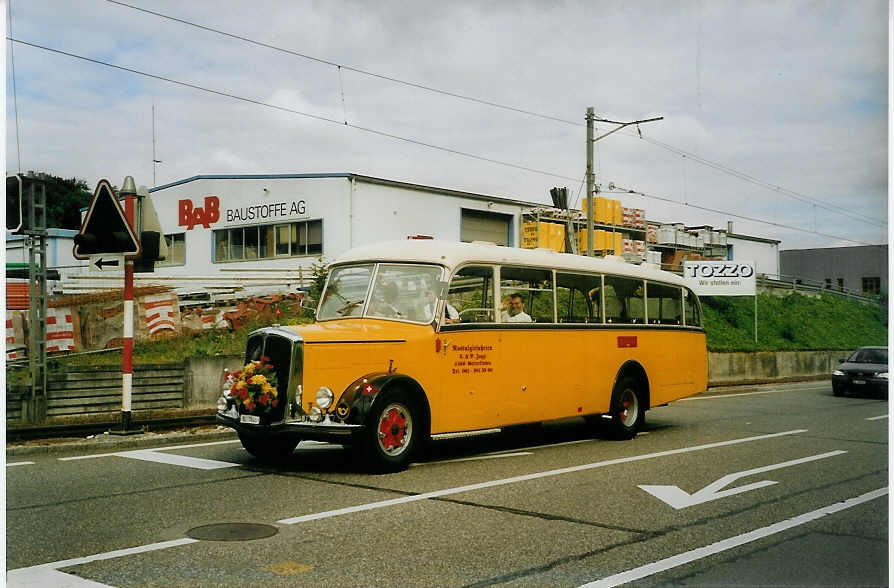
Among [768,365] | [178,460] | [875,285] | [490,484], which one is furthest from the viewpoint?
[768,365]

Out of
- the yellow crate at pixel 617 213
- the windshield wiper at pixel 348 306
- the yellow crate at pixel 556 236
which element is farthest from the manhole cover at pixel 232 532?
the yellow crate at pixel 617 213

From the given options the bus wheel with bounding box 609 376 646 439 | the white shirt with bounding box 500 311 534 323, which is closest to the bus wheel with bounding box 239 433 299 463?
the white shirt with bounding box 500 311 534 323

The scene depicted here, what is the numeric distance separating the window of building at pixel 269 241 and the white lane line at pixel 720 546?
2842 centimetres

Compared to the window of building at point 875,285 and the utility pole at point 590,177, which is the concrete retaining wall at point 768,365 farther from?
the window of building at point 875,285

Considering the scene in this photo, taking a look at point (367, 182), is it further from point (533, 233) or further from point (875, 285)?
point (875, 285)

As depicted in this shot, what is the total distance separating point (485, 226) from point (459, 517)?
1352 inches

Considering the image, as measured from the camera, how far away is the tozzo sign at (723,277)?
136 ft

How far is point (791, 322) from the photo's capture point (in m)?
49.7

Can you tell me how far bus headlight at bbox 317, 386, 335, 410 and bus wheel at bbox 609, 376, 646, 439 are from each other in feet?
18.3

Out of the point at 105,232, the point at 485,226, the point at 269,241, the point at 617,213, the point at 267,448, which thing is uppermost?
the point at 617,213

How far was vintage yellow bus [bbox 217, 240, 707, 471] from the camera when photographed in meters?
9.90

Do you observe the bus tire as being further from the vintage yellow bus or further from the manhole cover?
the manhole cover

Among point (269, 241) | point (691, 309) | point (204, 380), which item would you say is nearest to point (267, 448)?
point (204, 380)

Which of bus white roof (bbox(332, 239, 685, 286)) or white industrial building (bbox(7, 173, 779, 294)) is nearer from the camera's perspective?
bus white roof (bbox(332, 239, 685, 286))
